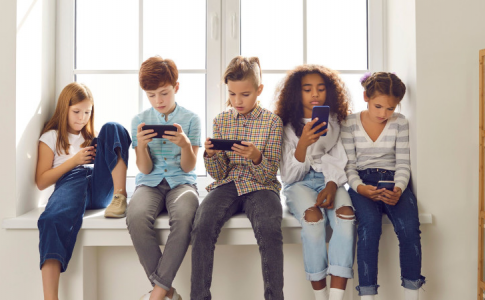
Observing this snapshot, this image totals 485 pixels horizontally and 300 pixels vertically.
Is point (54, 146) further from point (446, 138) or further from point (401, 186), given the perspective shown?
point (446, 138)

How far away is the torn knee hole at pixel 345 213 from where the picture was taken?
1.62 meters

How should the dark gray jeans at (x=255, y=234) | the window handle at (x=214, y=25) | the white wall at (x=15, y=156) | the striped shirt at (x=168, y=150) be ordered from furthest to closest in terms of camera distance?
the window handle at (x=214, y=25), the striped shirt at (x=168, y=150), the white wall at (x=15, y=156), the dark gray jeans at (x=255, y=234)

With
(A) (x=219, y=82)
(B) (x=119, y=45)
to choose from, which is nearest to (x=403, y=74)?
(A) (x=219, y=82)

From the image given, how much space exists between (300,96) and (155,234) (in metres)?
0.84

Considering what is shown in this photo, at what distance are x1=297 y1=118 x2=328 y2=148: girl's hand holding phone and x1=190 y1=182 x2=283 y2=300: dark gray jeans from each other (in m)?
0.24

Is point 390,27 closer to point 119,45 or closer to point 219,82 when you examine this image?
point 219,82

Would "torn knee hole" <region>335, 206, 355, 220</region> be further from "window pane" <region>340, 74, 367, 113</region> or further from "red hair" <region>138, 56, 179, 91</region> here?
"red hair" <region>138, 56, 179, 91</region>

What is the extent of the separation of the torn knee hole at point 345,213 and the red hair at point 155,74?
2.89 ft

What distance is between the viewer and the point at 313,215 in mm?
1630

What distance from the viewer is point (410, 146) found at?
6.00ft

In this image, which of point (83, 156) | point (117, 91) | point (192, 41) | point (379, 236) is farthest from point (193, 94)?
point (379, 236)

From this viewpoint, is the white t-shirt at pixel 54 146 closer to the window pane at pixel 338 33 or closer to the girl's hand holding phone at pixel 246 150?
the girl's hand holding phone at pixel 246 150

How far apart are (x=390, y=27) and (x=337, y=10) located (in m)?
A: 0.27

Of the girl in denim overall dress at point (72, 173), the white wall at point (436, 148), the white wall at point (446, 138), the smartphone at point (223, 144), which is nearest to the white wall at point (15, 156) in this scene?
the white wall at point (436, 148)
